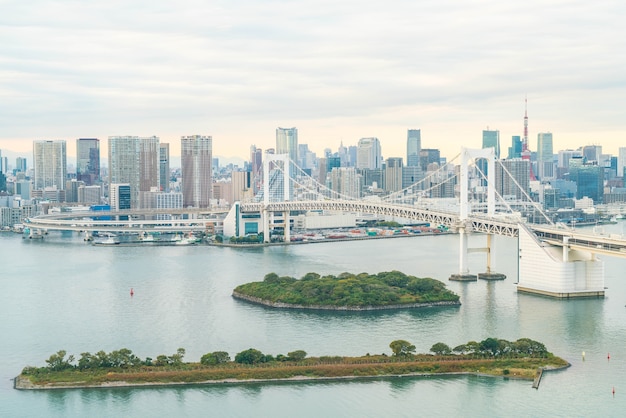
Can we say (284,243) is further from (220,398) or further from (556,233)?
(220,398)

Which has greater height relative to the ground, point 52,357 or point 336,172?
point 336,172

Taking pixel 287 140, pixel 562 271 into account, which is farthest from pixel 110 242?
pixel 287 140

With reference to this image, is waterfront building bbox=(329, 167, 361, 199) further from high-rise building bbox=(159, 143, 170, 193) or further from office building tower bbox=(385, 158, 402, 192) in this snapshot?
high-rise building bbox=(159, 143, 170, 193)

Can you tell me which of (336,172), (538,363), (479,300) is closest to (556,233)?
(479,300)

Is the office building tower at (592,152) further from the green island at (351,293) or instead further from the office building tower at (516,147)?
the green island at (351,293)

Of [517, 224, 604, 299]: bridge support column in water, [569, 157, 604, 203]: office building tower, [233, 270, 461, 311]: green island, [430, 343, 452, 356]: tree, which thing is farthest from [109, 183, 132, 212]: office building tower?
[430, 343, 452, 356]: tree

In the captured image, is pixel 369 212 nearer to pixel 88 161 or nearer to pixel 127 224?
pixel 127 224
